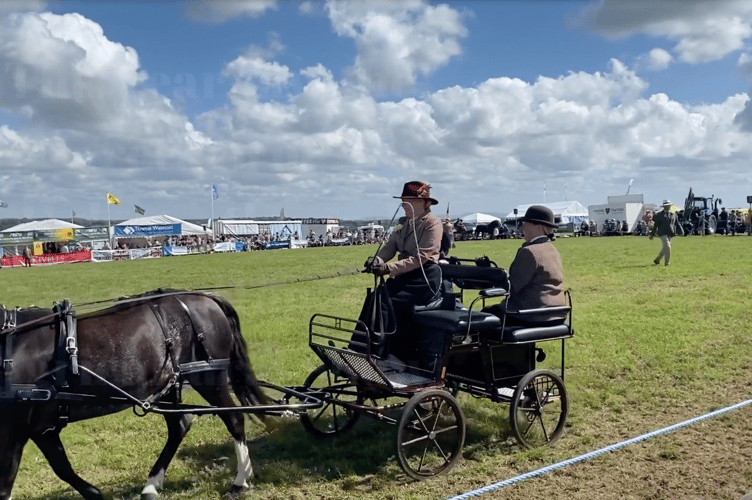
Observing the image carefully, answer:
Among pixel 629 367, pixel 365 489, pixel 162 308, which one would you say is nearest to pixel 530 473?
pixel 365 489

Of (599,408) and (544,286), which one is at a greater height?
(544,286)

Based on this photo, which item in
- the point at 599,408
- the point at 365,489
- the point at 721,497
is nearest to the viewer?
the point at 721,497

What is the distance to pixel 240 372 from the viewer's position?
534 cm

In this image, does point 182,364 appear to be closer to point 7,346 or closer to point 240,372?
point 240,372

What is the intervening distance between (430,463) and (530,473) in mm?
880

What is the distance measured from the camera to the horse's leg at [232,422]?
511 cm

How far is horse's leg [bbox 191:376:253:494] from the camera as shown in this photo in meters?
5.11

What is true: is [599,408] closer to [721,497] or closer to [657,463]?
[657,463]

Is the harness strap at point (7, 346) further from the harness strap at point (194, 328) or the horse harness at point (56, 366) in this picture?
the harness strap at point (194, 328)

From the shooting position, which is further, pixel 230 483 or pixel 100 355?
pixel 230 483

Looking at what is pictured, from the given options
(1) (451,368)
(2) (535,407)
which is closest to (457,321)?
(1) (451,368)

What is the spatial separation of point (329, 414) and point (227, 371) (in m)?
2.13

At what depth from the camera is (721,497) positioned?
4723 mm

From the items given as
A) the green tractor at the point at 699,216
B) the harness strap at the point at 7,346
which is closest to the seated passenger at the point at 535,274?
the harness strap at the point at 7,346
